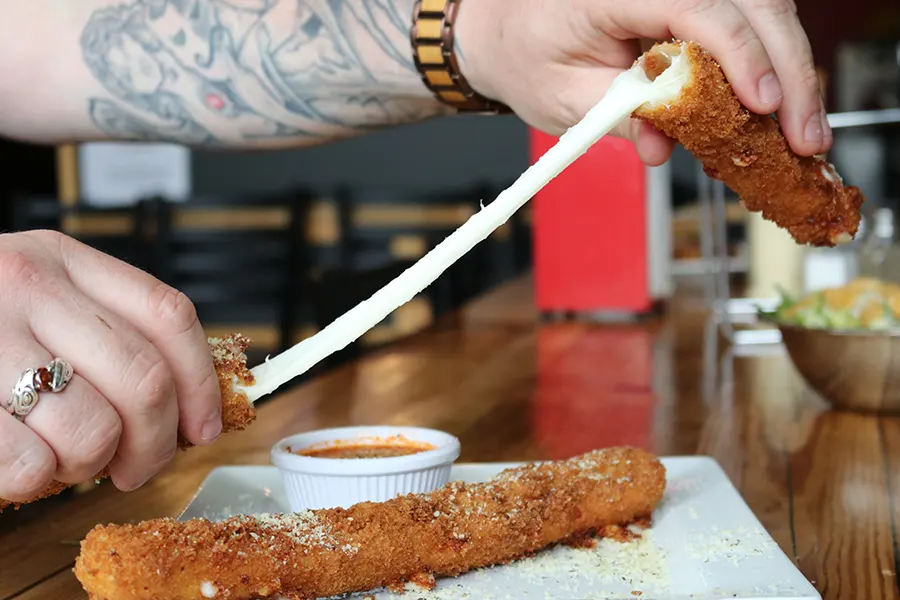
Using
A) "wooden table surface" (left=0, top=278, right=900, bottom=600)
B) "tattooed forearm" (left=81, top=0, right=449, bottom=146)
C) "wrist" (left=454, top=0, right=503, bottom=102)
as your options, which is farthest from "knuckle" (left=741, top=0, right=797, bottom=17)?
"tattooed forearm" (left=81, top=0, right=449, bottom=146)

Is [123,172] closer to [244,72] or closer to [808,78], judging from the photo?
[244,72]

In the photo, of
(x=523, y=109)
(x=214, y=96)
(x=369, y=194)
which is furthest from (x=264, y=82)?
(x=369, y=194)

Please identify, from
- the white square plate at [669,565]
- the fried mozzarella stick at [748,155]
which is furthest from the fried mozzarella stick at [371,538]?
the fried mozzarella stick at [748,155]

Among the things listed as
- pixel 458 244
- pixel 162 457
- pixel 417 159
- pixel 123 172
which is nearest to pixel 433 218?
pixel 417 159

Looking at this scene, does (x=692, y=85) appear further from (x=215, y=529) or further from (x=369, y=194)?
(x=369, y=194)

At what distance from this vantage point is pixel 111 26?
1.48 metres

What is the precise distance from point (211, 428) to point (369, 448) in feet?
1.08

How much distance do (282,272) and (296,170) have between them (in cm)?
436

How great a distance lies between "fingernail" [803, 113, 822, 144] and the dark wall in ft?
21.4

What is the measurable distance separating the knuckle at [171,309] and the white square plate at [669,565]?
256mm

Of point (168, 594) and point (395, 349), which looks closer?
point (168, 594)

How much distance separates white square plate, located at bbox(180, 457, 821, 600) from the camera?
2.48 ft

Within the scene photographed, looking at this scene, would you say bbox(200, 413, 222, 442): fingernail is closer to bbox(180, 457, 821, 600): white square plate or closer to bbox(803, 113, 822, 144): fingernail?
bbox(180, 457, 821, 600): white square plate

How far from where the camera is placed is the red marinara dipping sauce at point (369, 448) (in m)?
1.03
